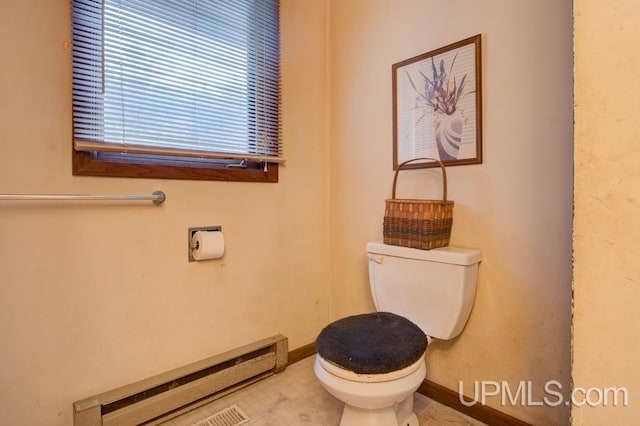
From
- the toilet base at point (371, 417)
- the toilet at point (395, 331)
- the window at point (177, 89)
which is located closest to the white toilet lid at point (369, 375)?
the toilet at point (395, 331)

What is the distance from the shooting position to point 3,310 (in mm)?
1078

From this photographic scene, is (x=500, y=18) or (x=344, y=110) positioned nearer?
(x=500, y=18)

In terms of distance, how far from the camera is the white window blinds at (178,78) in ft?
3.95

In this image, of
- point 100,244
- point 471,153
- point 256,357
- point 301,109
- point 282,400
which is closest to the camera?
point 100,244

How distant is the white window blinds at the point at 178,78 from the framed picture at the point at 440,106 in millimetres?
627

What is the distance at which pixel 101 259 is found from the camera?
4.08ft

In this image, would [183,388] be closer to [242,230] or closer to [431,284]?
[242,230]

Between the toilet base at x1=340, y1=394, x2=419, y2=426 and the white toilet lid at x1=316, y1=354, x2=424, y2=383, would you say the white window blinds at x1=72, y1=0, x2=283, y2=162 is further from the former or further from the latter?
the toilet base at x1=340, y1=394, x2=419, y2=426

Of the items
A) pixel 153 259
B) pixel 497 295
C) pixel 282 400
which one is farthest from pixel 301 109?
pixel 282 400

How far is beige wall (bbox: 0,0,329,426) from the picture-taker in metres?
1.10

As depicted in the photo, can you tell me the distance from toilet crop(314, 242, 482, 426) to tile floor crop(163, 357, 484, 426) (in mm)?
188
